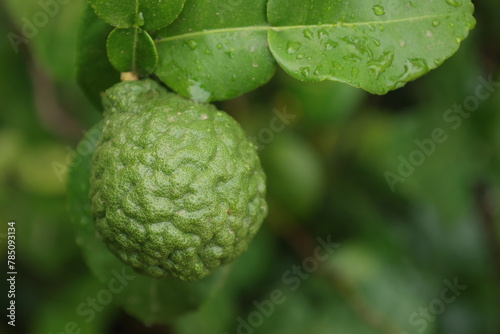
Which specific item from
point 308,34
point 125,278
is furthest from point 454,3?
point 125,278

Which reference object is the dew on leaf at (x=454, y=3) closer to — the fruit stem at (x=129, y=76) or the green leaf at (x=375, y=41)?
the green leaf at (x=375, y=41)

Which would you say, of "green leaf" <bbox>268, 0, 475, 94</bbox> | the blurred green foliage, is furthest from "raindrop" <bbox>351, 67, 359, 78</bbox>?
the blurred green foliage

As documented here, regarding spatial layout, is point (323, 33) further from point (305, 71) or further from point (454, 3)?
point (454, 3)

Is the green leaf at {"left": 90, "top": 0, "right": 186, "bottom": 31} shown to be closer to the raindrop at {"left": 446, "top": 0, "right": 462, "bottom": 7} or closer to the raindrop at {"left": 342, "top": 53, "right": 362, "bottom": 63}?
the raindrop at {"left": 342, "top": 53, "right": 362, "bottom": 63}

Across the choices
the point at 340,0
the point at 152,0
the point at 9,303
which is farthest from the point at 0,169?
the point at 340,0

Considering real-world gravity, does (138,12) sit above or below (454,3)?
above

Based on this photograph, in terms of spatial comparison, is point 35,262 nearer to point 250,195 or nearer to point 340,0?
point 250,195

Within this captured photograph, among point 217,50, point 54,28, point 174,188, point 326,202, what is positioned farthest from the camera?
point 326,202
